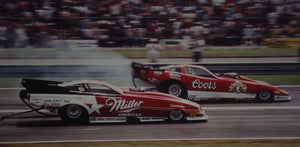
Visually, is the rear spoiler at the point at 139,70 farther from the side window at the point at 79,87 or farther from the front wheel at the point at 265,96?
the front wheel at the point at 265,96

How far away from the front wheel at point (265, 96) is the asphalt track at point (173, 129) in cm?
92

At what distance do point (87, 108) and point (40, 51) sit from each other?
8.08 meters

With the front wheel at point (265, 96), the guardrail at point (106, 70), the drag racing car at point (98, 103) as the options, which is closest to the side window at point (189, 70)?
the front wheel at point (265, 96)

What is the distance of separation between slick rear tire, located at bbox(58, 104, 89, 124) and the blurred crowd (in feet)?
27.6

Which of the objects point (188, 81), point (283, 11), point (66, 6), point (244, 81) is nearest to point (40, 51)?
point (66, 6)

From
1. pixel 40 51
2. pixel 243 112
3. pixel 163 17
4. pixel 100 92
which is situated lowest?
pixel 243 112

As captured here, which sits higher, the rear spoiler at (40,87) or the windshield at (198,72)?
the windshield at (198,72)

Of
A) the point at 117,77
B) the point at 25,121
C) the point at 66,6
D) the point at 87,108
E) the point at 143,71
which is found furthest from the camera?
the point at 66,6

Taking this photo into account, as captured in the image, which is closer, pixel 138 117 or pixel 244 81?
pixel 138 117

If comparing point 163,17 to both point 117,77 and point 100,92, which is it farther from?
point 100,92

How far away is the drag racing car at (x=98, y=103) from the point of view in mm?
7973

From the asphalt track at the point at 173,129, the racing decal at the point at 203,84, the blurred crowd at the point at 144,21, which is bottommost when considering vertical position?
the asphalt track at the point at 173,129

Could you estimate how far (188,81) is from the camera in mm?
10406

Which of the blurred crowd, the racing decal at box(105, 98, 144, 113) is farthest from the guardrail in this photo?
the racing decal at box(105, 98, 144, 113)
